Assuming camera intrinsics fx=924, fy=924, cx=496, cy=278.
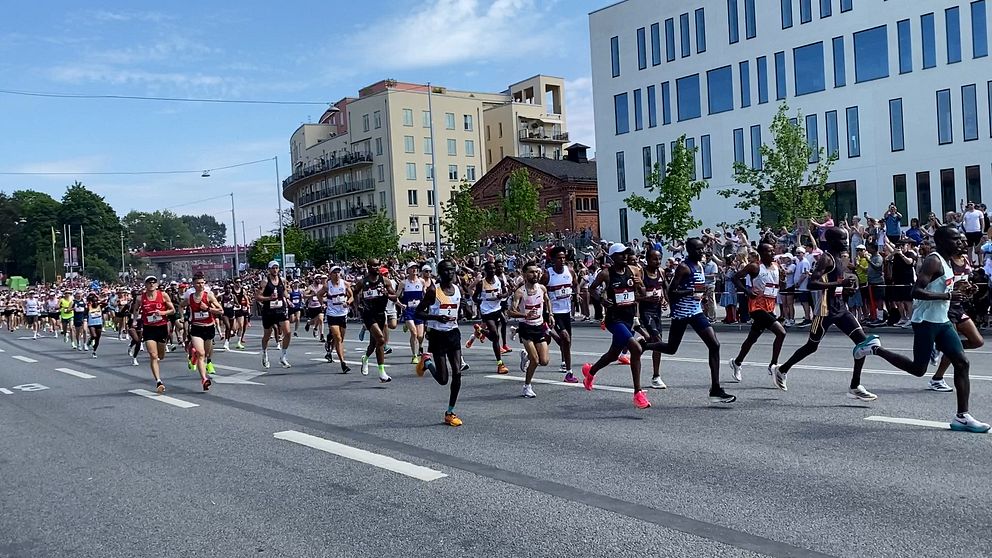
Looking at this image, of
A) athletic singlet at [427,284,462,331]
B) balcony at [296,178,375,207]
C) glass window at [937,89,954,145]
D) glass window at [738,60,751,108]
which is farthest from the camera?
balcony at [296,178,375,207]

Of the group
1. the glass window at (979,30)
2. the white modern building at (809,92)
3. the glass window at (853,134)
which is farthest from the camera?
the glass window at (853,134)

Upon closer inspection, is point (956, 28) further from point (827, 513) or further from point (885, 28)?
point (827, 513)

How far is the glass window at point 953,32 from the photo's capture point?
3722 centimetres

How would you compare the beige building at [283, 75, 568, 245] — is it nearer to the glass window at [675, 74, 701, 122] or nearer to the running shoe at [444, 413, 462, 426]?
the glass window at [675, 74, 701, 122]

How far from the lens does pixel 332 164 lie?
3529 inches

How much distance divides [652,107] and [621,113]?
2.40m

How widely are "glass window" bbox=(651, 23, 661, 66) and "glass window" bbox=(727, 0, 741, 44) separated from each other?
14.8 feet

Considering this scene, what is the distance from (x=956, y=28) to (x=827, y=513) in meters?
37.5

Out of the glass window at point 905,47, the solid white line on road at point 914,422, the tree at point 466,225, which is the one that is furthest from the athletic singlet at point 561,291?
the tree at point 466,225

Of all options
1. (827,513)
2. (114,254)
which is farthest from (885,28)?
(114,254)

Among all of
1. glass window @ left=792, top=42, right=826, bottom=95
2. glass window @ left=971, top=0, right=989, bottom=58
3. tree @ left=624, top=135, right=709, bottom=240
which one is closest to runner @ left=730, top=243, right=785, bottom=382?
tree @ left=624, top=135, right=709, bottom=240

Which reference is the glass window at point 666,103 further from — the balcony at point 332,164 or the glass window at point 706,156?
the balcony at point 332,164

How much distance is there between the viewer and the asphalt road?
5.57 metres

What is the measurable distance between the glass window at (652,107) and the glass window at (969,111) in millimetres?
16276
